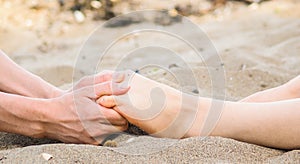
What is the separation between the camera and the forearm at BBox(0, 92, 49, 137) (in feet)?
5.49

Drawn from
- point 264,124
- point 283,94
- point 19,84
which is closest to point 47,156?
point 19,84

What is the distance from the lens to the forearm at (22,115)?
167 centimetres

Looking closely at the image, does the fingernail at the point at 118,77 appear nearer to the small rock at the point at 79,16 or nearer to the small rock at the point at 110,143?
the small rock at the point at 110,143

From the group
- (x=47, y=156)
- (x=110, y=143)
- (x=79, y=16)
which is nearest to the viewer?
(x=47, y=156)

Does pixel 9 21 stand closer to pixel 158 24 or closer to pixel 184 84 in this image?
pixel 158 24

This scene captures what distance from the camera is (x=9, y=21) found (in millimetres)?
4078

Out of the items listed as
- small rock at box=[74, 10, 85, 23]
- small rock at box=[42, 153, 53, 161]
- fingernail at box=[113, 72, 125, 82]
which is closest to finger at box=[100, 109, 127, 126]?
fingernail at box=[113, 72, 125, 82]

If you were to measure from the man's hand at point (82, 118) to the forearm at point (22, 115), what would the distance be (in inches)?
0.9

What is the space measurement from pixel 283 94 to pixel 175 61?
125 cm

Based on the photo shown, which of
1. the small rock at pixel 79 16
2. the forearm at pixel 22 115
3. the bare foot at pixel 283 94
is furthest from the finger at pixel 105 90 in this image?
the small rock at pixel 79 16

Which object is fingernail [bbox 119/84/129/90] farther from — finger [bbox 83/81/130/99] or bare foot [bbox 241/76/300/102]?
bare foot [bbox 241/76/300/102]

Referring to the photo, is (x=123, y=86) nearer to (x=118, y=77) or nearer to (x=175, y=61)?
(x=118, y=77)

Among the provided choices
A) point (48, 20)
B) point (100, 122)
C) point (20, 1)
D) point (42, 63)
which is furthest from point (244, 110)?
point (20, 1)

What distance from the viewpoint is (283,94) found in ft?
5.99
